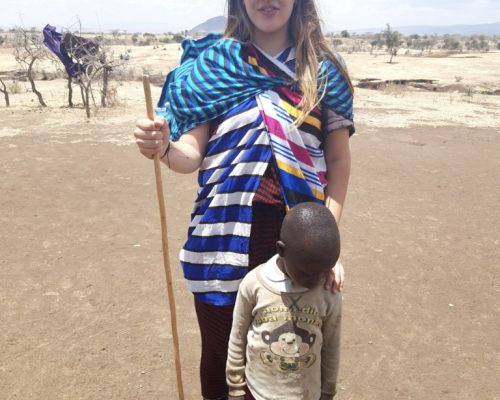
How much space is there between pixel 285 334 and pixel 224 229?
39cm

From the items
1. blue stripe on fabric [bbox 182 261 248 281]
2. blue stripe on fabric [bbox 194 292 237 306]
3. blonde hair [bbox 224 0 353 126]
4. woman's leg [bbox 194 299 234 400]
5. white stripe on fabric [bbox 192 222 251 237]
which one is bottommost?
woman's leg [bbox 194 299 234 400]

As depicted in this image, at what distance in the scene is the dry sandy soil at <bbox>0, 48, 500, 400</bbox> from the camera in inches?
104

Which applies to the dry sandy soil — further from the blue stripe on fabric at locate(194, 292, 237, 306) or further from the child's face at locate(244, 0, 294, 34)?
the child's face at locate(244, 0, 294, 34)

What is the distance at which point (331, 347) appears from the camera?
4.72 feet

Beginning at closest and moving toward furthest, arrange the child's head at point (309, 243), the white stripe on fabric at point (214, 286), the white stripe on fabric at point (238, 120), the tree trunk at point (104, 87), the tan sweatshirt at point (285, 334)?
the child's head at point (309, 243) → the tan sweatshirt at point (285, 334) → the white stripe on fabric at point (238, 120) → the white stripe on fabric at point (214, 286) → the tree trunk at point (104, 87)

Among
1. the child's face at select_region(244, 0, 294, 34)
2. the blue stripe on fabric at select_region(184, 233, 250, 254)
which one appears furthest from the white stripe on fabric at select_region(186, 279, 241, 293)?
the child's face at select_region(244, 0, 294, 34)

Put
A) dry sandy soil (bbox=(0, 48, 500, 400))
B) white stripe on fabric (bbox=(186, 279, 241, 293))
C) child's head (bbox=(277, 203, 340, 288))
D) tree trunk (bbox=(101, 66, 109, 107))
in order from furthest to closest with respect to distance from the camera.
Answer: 1. tree trunk (bbox=(101, 66, 109, 107))
2. dry sandy soil (bbox=(0, 48, 500, 400))
3. white stripe on fabric (bbox=(186, 279, 241, 293))
4. child's head (bbox=(277, 203, 340, 288))

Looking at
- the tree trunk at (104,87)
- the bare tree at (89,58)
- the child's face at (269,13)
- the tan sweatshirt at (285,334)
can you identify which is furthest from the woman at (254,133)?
the tree trunk at (104,87)

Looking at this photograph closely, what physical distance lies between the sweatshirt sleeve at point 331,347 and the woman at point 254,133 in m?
0.07

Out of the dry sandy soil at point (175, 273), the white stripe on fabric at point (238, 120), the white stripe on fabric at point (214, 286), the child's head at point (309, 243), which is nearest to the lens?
the child's head at point (309, 243)

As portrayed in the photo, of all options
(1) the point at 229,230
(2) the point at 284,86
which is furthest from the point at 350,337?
(2) the point at 284,86

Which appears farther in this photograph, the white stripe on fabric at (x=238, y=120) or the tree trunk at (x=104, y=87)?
the tree trunk at (x=104, y=87)

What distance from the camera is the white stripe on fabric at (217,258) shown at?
1540mm

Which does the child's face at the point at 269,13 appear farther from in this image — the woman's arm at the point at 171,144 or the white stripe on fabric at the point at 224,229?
the white stripe on fabric at the point at 224,229
